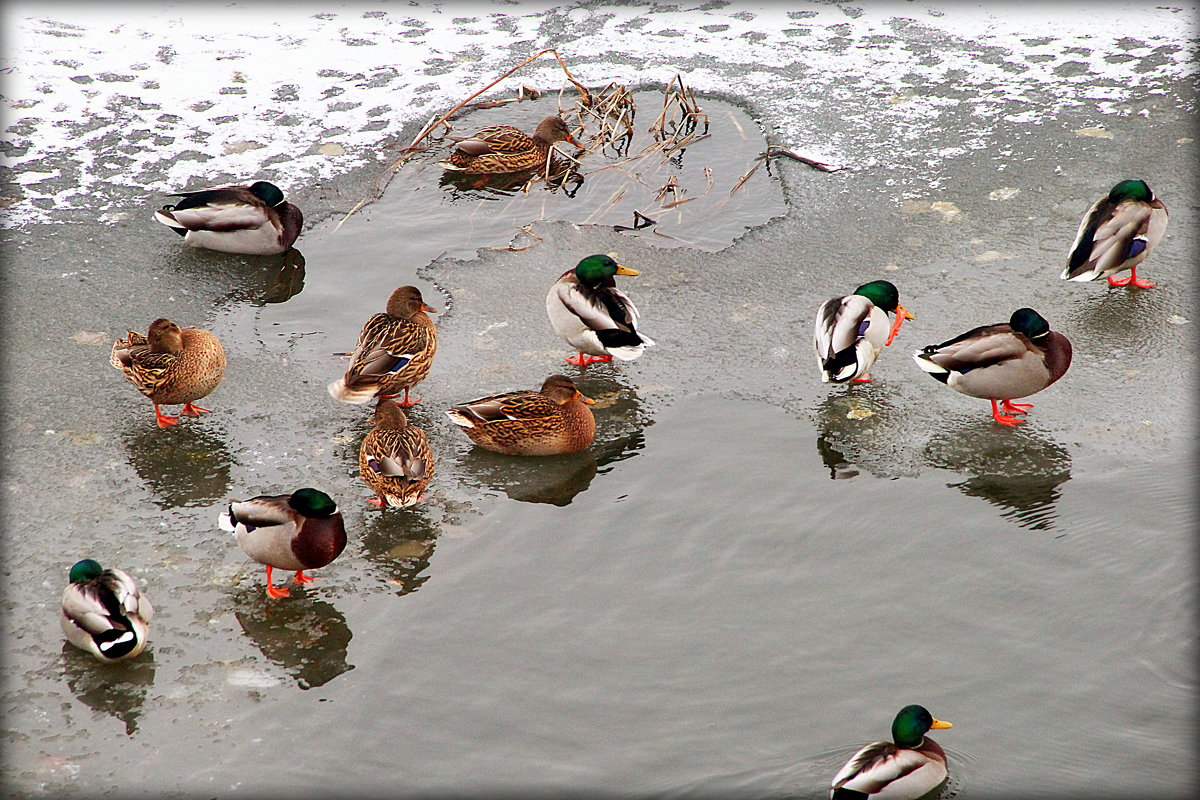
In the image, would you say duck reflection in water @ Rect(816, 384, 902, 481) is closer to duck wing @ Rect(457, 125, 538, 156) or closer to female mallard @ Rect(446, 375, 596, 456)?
female mallard @ Rect(446, 375, 596, 456)

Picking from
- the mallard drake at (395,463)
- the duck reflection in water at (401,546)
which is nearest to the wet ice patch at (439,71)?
the mallard drake at (395,463)

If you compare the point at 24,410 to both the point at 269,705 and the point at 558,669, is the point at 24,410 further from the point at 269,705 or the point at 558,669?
the point at 558,669

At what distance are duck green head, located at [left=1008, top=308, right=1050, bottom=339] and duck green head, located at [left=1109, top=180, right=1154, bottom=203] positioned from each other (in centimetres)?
158

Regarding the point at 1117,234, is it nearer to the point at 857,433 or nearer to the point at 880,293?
the point at 880,293

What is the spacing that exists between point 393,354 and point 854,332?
2.45 metres

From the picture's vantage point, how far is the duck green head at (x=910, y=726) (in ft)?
12.3

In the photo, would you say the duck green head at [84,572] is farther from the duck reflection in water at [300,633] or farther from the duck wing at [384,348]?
the duck wing at [384,348]

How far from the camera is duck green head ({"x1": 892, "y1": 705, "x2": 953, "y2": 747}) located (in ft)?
12.3

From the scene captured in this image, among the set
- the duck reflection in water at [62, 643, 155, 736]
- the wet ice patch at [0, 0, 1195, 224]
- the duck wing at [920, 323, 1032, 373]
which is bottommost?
the duck reflection in water at [62, 643, 155, 736]

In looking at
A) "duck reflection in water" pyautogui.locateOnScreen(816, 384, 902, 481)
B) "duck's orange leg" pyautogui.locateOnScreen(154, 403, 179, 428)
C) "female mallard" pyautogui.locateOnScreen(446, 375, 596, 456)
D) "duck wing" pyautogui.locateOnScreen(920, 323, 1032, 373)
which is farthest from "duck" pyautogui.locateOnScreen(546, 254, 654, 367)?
"duck's orange leg" pyautogui.locateOnScreen(154, 403, 179, 428)

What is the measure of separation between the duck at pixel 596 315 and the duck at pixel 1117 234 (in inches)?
107

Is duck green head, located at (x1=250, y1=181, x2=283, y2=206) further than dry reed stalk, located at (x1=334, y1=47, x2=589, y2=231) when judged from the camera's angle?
No

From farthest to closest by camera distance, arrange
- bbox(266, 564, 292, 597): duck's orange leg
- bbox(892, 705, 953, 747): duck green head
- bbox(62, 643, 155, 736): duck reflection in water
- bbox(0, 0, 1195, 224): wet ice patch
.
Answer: bbox(0, 0, 1195, 224): wet ice patch < bbox(266, 564, 292, 597): duck's orange leg < bbox(62, 643, 155, 736): duck reflection in water < bbox(892, 705, 953, 747): duck green head

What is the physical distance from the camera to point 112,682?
4.21 m
